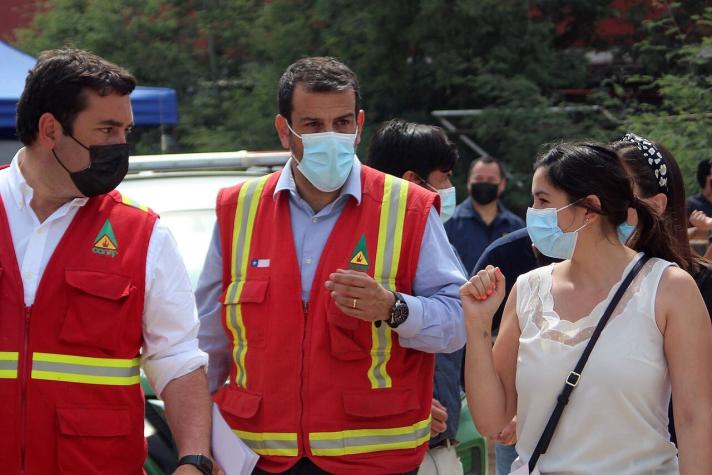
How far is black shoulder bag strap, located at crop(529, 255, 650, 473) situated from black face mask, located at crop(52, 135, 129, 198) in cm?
135

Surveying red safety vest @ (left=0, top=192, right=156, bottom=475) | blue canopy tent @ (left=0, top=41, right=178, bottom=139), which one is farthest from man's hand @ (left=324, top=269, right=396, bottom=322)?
blue canopy tent @ (left=0, top=41, right=178, bottom=139)

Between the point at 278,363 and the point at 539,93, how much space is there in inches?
383

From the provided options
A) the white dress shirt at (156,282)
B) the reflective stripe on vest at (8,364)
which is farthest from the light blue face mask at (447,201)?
the reflective stripe on vest at (8,364)

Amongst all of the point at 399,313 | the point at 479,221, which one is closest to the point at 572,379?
the point at 399,313

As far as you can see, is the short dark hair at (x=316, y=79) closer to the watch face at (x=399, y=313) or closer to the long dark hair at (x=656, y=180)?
the watch face at (x=399, y=313)

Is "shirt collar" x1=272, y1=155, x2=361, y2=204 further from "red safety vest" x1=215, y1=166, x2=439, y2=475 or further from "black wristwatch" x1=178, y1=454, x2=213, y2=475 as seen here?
"black wristwatch" x1=178, y1=454, x2=213, y2=475

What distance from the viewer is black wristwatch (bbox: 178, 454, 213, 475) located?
316 cm

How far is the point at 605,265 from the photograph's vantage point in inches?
133

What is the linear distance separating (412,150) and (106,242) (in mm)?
1619

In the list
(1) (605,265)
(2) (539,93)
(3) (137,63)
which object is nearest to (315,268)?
(1) (605,265)

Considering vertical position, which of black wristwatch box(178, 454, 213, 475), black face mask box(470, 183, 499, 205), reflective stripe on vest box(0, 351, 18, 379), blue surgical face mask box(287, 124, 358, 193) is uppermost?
blue surgical face mask box(287, 124, 358, 193)

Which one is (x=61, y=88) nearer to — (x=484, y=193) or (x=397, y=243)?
(x=397, y=243)

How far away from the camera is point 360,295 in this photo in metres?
3.41

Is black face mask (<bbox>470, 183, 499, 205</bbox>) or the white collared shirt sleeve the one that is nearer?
the white collared shirt sleeve
